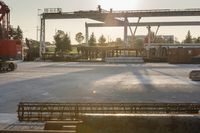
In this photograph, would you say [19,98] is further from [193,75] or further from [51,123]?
[193,75]

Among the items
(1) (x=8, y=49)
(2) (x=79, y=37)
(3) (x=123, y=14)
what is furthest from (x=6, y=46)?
(2) (x=79, y=37)

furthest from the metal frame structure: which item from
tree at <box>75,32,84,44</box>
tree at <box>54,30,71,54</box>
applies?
tree at <box>75,32,84,44</box>

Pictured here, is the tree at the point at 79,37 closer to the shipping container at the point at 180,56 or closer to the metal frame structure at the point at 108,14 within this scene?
the metal frame structure at the point at 108,14

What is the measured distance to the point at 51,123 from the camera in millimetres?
7504

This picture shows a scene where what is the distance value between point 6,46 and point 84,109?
838 inches

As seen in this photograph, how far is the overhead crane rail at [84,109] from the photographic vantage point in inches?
376

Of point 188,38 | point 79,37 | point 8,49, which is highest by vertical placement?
point 79,37

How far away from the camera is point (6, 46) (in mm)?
29578

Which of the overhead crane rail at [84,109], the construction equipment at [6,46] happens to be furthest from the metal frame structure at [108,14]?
the overhead crane rail at [84,109]

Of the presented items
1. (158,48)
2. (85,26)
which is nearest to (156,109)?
(158,48)

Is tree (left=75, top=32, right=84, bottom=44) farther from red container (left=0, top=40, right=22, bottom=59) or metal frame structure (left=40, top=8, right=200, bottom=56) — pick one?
red container (left=0, top=40, right=22, bottom=59)

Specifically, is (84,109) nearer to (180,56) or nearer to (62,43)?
(180,56)

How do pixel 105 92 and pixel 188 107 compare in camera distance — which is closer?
pixel 188 107

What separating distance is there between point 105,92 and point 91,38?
349ft
